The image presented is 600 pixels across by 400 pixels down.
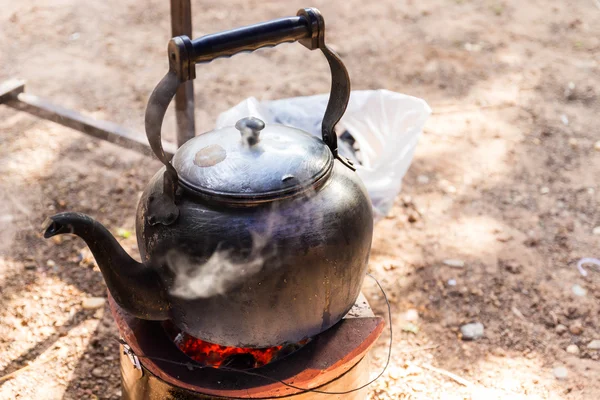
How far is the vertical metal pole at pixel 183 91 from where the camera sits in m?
3.42

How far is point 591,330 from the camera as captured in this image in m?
3.33

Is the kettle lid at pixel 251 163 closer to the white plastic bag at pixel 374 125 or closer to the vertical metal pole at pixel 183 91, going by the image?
the white plastic bag at pixel 374 125

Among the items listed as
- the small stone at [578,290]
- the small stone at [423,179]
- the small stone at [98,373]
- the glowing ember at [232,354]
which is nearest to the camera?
the glowing ember at [232,354]

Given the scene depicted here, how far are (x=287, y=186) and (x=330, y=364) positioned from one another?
693mm

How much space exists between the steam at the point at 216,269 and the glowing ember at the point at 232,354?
1.35 ft

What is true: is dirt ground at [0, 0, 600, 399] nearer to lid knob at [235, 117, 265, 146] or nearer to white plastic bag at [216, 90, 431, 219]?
white plastic bag at [216, 90, 431, 219]

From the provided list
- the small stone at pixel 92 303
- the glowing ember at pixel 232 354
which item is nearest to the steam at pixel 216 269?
the glowing ember at pixel 232 354

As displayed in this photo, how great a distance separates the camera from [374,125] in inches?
152

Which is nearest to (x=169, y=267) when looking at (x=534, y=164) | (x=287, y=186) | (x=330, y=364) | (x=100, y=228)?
(x=100, y=228)

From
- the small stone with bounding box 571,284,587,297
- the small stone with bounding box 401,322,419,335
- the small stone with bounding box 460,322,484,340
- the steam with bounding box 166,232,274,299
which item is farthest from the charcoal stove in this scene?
the small stone with bounding box 571,284,587,297

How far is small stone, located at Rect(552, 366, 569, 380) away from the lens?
3.07 m

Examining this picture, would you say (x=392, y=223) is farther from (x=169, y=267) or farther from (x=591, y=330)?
(x=169, y=267)

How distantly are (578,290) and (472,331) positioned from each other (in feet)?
2.60

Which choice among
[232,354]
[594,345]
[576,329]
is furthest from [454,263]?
[232,354]
